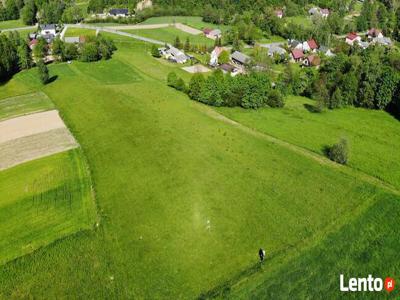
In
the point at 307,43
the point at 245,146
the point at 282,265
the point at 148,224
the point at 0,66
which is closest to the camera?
the point at 282,265

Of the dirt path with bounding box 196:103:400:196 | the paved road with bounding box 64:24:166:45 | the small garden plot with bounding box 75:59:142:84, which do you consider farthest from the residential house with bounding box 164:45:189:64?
the dirt path with bounding box 196:103:400:196

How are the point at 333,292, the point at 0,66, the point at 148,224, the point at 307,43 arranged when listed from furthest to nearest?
the point at 307,43, the point at 0,66, the point at 148,224, the point at 333,292

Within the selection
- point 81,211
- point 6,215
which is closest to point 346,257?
point 81,211

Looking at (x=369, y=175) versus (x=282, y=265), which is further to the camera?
(x=369, y=175)

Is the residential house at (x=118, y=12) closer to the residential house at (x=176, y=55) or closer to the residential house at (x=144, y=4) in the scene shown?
the residential house at (x=144, y=4)

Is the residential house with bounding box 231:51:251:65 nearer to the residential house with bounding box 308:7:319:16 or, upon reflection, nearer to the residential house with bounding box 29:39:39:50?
the residential house with bounding box 29:39:39:50

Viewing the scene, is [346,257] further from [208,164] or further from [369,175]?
[208,164]

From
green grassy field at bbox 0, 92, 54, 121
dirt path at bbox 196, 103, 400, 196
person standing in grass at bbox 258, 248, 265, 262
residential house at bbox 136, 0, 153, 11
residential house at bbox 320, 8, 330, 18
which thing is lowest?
dirt path at bbox 196, 103, 400, 196
